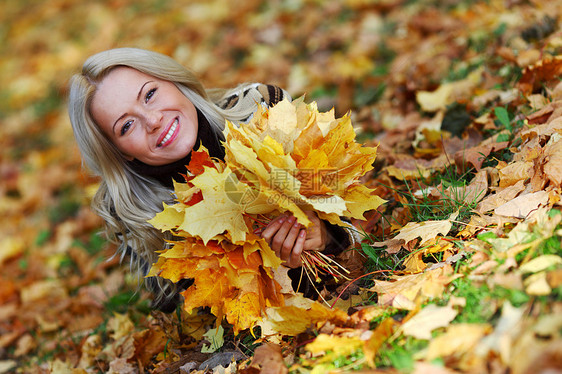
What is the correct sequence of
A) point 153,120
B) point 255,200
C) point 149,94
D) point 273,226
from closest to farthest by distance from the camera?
point 255,200 < point 273,226 < point 153,120 < point 149,94

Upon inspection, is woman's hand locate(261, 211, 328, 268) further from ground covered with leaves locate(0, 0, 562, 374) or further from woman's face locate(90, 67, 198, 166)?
woman's face locate(90, 67, 198, 166)

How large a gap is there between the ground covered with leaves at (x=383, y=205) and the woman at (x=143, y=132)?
1.10 ft

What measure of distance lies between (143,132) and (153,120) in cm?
9

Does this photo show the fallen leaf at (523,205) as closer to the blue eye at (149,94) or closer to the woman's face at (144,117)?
the woman's face at (144,117)

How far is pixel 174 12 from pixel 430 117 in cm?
412

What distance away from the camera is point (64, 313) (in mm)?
2719

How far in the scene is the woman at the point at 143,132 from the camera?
1959 mm

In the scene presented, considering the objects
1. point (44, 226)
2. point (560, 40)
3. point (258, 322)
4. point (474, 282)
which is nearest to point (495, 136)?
point (560, 40)

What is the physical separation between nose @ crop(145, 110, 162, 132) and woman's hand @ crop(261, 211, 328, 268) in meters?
0.72

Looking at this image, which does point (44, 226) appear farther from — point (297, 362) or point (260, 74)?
point (297, 362)

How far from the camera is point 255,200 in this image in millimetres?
1447

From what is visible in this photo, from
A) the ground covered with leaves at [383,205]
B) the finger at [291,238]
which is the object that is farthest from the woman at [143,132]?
the ground covered with leaves at [383,205]

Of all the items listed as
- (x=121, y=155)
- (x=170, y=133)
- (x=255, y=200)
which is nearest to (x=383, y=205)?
(x=255, y=200)

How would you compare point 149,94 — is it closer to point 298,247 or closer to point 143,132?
point 143,132
